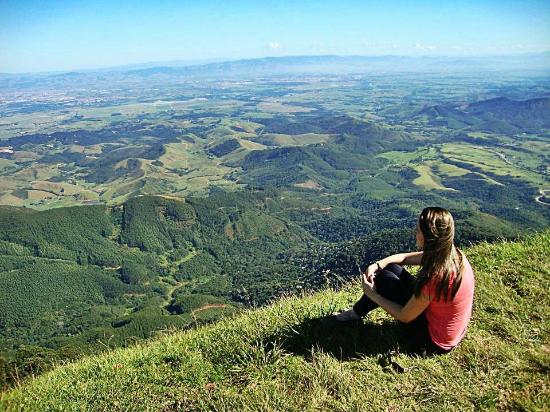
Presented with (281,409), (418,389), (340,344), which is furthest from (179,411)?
(418,389)

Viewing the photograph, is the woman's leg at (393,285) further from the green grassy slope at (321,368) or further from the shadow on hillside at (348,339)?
the green grassy slope at (321,368)

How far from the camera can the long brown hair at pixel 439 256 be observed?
4691mm

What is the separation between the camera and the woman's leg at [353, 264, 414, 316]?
17.1 feet

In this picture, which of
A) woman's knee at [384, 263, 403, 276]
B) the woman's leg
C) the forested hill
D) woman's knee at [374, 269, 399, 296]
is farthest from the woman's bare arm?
the forested hill

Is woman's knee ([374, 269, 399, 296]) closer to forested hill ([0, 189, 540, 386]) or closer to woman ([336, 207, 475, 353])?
woman ([336, 207, 475, 353])

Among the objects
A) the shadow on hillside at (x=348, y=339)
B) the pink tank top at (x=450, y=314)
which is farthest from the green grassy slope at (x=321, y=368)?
the pink tank top at (x=450, y=314)

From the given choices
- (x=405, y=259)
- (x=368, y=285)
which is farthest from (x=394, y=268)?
(x=405, y=259)

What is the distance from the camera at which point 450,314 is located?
4.83 meters

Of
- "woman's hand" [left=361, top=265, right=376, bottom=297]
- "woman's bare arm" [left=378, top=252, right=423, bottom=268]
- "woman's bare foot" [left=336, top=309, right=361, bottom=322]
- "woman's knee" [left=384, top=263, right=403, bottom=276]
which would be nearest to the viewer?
"woman's hand" [left=361, top=265, right=376, bottom=297]

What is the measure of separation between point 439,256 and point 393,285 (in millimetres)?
804

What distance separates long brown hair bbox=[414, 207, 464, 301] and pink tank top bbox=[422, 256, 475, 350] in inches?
3.0

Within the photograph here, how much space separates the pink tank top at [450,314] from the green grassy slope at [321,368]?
0.72 feet

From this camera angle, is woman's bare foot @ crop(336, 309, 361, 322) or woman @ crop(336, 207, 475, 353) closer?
woman @ crop(336, 207, 475, 353)

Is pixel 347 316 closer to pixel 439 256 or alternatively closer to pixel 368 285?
pixel 368 285
